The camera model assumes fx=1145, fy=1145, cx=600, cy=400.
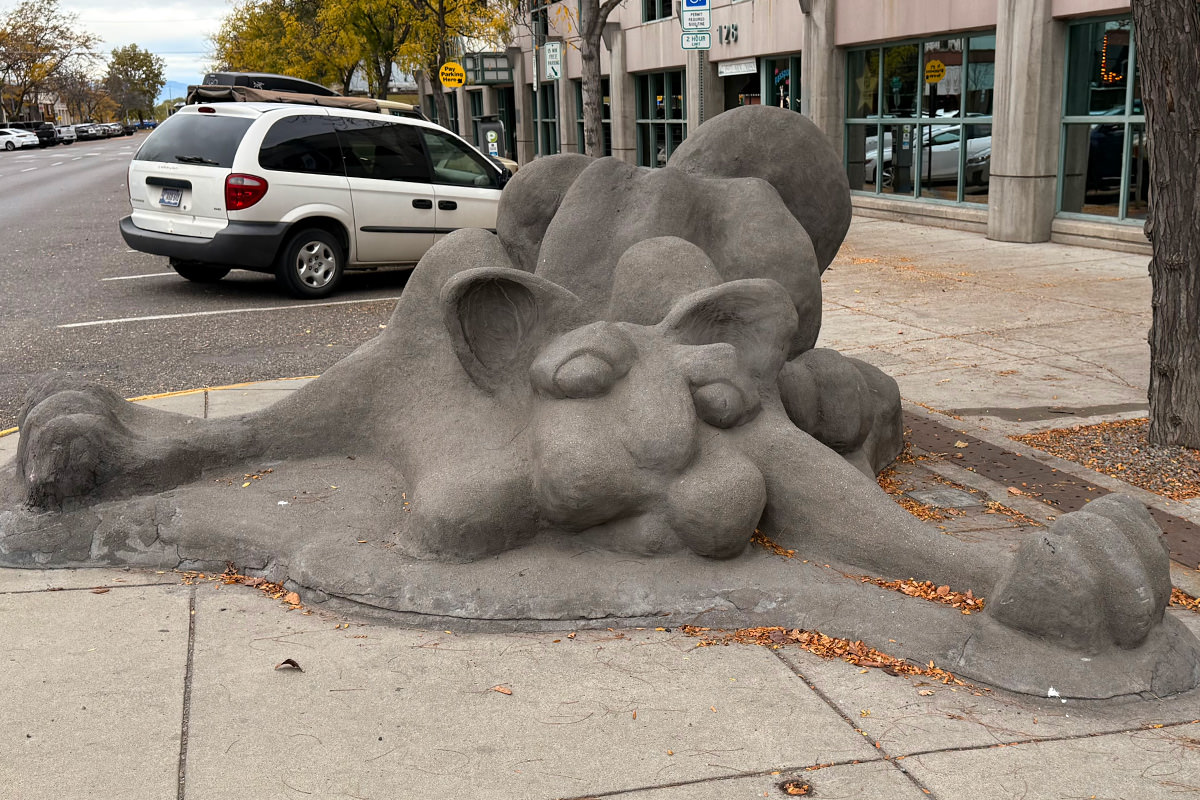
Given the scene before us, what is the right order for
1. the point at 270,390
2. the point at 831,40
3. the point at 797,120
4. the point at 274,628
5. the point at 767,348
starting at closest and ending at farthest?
the point at 274,628 → the point at 767,348 → the point at 797,120 → the point at 270,390 → the point at 831,40

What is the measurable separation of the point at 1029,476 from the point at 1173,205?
1.56m

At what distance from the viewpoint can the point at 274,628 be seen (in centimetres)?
391

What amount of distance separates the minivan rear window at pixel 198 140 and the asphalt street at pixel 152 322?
1.44m

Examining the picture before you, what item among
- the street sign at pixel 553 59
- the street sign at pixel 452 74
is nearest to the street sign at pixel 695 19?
the street sign at pixel 553 59

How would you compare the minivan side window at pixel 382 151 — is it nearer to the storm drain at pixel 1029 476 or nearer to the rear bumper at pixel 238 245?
the rear bumper at pixel 238 245

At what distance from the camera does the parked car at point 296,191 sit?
37.0ft

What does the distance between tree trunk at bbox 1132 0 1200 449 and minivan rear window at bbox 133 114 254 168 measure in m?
8.41

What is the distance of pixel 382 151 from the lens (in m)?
12.0

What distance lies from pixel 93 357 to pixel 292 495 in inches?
203

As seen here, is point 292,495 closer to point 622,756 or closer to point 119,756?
point 119,756

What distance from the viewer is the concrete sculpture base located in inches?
142

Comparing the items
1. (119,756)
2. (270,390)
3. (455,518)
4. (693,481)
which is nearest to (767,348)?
(693,481)

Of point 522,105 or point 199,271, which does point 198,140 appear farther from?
point 522,105

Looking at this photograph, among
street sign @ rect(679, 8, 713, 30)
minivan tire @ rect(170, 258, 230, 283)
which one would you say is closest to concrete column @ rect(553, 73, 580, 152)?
street sign @ rect(679, 8, 713, 30)
